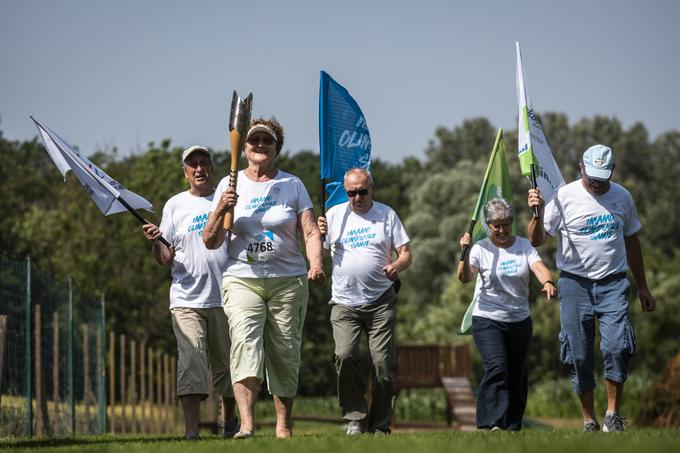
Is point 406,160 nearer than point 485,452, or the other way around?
point 485,452

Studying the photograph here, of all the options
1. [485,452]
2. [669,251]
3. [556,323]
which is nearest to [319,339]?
[556,323]

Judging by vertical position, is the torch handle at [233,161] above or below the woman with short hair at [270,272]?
above

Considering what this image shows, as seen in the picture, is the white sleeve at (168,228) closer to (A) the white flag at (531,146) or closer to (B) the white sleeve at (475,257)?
(B) the white sleeve at (475,257)

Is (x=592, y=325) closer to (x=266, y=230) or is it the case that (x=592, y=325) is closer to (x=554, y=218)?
(x=554, y=218)

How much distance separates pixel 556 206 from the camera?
10703 millimetres

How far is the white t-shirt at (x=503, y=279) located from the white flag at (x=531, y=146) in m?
0.63

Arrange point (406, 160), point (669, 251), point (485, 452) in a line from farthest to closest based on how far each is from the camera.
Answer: point (406, 160), point (669, 251), point (485, 452)

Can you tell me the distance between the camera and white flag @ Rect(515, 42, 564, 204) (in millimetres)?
11297

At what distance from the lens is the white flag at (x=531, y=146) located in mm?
11297

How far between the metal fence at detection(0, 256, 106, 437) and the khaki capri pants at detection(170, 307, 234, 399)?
5.02 ft

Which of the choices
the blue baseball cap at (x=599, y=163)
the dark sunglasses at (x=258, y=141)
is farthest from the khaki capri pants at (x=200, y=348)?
the blue baseball cap at (x=599, y=163)

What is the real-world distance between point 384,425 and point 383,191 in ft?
219

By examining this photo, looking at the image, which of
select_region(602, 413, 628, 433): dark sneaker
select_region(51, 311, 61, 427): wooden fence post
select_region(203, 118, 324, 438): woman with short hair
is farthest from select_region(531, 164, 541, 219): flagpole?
select_region(51, 311, 61, 427): wooden fence post

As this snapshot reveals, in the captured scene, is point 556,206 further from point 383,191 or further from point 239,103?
point 383,191
